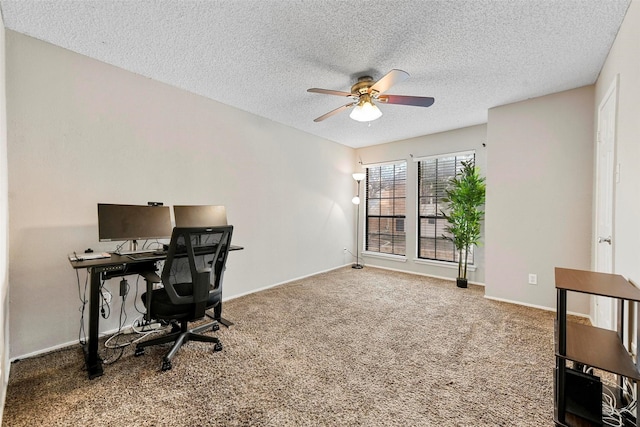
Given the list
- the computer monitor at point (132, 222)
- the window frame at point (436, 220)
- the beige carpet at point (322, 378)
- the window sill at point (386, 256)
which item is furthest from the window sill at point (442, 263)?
the computer monitor at point (132, 222)

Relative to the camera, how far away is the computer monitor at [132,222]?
2.34 metres

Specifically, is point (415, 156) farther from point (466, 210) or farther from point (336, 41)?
point (336, 41)

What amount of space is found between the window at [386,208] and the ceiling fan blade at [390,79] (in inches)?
121

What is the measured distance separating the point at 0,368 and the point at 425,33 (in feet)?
11.5

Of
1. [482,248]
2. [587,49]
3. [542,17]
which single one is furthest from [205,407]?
[482,248]

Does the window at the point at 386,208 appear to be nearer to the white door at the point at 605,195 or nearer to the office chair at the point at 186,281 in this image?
the white door at the point at 605,195

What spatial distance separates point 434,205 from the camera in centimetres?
491

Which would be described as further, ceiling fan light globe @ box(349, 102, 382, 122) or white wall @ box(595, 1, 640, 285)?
ceiling fan light globe @ box(349, 102, 382, 122)

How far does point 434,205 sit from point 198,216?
3.91 metres

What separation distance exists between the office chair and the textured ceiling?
5.07 ft

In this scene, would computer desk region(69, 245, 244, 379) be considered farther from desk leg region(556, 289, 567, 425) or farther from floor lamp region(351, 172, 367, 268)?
floor lamp region(351, 172, 367, 268)

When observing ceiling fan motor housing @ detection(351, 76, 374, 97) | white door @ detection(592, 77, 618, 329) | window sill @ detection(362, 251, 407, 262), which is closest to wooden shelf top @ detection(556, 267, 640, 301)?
white door @ detection(592, 77, 618, 329)

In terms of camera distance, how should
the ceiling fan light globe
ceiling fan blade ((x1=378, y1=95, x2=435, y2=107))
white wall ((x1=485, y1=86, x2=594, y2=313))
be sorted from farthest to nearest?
white wall ((x1=485, y1=86, x2=594, y2=313)) → the ceiling fan light globe → ceiling fan blade ((x1=378, y1=95, x2=435, y2=107))

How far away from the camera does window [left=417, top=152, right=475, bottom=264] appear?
4734 millimetres
